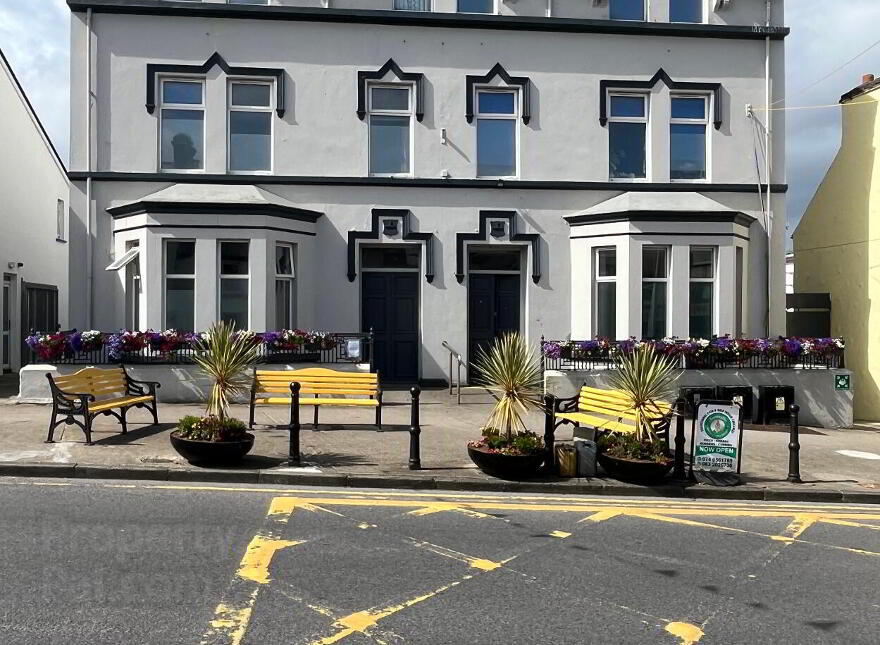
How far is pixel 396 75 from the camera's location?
53.2 feet

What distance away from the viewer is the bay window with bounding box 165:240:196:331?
1482cm

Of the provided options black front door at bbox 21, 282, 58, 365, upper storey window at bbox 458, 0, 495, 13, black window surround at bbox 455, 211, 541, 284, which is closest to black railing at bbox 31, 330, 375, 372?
black window surround at bbox 455, 211, 541, 284

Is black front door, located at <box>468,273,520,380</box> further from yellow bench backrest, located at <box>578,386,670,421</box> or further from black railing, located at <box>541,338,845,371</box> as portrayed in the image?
yellow bench backrest, located at <box>578,386,670,421</box>

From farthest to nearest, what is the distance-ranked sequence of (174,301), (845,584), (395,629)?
(174,301) < (845,584) < (395,629)

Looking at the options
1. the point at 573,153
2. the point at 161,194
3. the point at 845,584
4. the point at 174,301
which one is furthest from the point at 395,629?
the point at 573,153

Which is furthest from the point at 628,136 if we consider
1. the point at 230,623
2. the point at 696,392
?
the point at 230,623

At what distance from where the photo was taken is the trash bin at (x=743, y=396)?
14242mm

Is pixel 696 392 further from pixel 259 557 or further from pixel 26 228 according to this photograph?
pixel 26 228

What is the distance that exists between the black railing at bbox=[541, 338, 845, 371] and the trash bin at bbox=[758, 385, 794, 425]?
700mm

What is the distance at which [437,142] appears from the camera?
16344 mm

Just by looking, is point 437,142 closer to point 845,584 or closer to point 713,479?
point 713,479

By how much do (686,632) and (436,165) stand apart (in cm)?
1298

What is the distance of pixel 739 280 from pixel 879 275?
11.3ft

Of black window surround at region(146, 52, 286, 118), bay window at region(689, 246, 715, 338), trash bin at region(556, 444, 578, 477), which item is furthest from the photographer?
bay window at region(689, 246, 715, 338)
